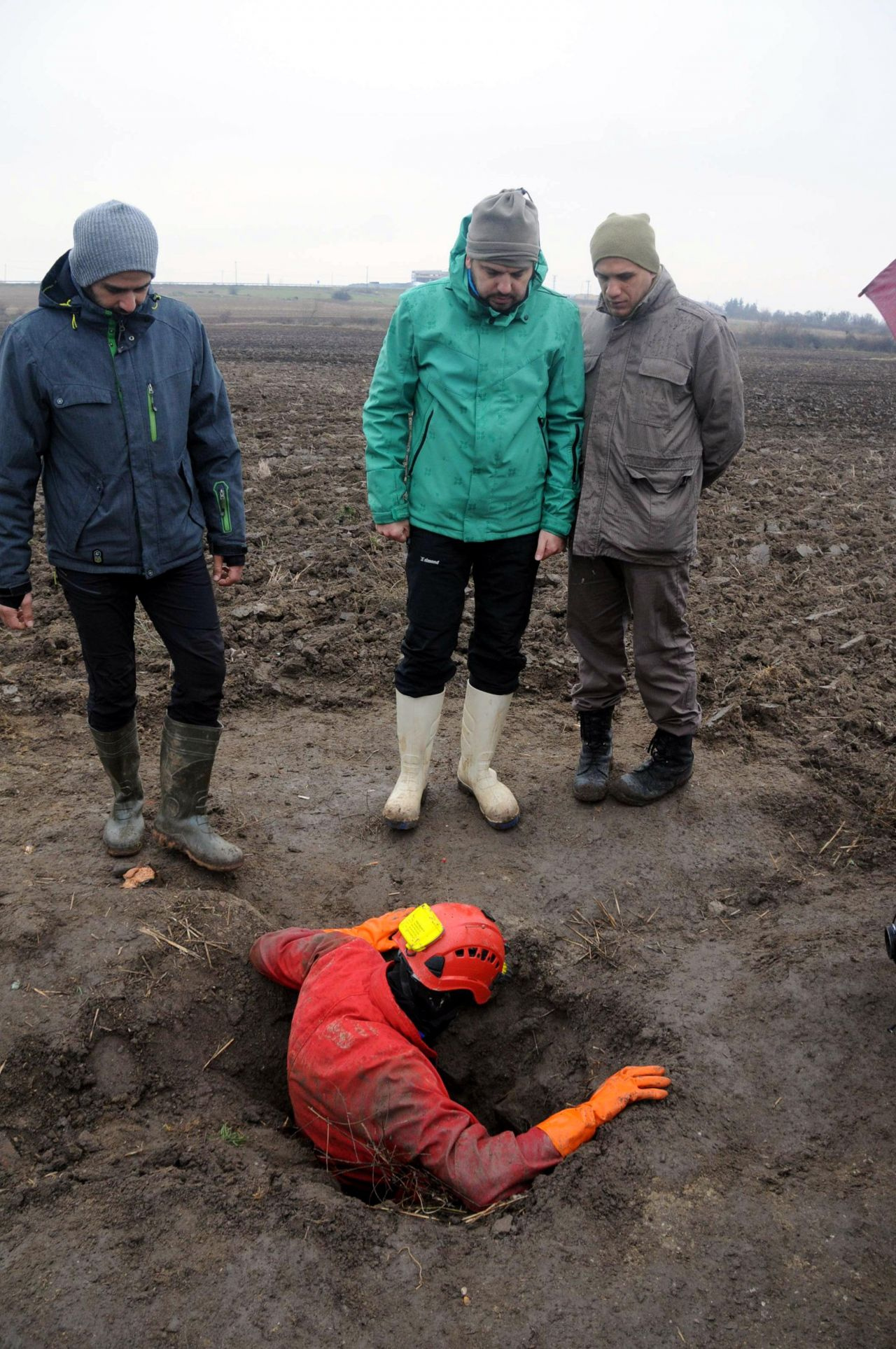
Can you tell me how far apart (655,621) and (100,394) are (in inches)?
93.9

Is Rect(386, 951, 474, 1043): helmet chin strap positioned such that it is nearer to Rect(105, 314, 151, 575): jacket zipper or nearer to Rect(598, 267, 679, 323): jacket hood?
Rect(105, 314, 151, 575): jacket zipper

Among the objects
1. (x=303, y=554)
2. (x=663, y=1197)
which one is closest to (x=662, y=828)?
(x=663, y=1197)

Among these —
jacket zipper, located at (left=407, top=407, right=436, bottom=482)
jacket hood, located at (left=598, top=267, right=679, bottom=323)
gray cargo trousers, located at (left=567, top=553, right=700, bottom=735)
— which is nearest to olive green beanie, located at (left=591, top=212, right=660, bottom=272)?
jacket hood, located at (left=598, top=267, right=679, bottom=323)

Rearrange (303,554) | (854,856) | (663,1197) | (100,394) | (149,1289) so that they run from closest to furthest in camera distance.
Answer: (149,1289) → (663,1197) → (100,394) → (854,856) → (303,554)

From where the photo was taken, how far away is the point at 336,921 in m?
4.13

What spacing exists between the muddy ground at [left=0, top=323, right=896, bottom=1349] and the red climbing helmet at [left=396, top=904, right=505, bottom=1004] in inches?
19.9

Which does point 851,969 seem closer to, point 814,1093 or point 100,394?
point 814,1093

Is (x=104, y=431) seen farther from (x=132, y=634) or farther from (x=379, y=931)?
(x=379, y=931)

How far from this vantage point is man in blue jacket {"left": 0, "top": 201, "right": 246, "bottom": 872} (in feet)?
11.0

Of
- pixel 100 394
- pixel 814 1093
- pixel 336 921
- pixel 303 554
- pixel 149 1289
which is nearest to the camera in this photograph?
pixel 149 1289

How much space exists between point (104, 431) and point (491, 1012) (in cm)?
256

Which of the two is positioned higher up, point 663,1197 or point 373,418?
point 373,418

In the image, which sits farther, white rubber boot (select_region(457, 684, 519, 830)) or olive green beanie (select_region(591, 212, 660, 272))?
A: white rubber boot (select_region(457, 684, 519, 830))

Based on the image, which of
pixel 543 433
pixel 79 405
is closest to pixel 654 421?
pixel 543 433
